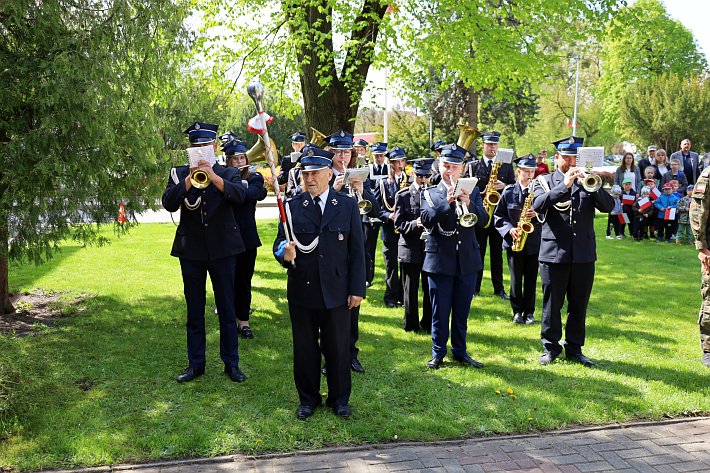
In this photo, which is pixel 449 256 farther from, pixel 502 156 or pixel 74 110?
pixel 74 110

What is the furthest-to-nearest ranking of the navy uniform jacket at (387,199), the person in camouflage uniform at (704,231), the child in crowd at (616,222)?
the child in crowd at (616,222) < the navy uniform jacket at (387,199) < the person in camouflage uniform at (704,231)

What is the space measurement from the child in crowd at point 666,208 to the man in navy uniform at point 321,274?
12.5m

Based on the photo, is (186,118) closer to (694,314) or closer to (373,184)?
(373,184)

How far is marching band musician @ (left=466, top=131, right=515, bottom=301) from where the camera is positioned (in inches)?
383

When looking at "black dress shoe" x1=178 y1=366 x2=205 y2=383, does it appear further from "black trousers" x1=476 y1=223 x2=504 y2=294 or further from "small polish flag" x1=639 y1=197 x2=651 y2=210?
"small polish flag" x1=639 y1=197 x2=651 y2=210

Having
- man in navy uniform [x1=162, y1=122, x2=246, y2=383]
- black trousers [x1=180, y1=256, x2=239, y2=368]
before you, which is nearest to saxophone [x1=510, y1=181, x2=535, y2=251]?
man in navy uniform [x1=162, y1=122, x2=246, y2=383]

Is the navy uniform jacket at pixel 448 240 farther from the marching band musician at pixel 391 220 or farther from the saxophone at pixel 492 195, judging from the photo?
the marching band musician at pixel 391 220

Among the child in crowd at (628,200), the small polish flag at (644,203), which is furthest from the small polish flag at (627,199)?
the small polish flag at (644,203)

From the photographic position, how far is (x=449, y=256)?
257 inches

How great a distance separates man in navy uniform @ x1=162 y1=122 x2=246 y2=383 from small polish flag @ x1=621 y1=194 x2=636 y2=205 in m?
12.5

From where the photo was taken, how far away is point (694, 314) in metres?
8.85

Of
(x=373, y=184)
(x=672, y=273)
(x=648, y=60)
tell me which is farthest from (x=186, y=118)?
(x=648, y=60)

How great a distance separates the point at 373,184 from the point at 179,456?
6296 millimetres

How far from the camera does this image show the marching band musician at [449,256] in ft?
21.4
